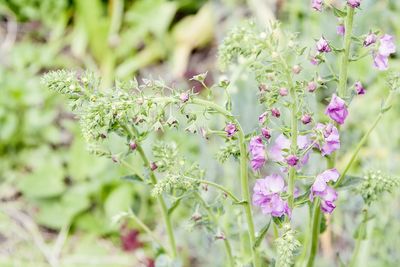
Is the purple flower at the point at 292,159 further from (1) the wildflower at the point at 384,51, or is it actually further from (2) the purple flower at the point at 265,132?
(1) the wildflower at the point at 384,51

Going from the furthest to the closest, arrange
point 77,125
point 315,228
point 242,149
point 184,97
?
1. point 77,125
2. point 315,228
3. point 242,149
4. point 184,97

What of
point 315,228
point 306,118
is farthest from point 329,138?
point 315,228

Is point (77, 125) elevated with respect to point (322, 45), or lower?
elevated

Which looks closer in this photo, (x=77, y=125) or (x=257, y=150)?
(x=257, y=150)

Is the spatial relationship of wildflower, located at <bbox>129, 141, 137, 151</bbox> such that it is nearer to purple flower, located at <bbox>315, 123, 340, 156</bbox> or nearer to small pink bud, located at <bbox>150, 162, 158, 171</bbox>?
small pink bud, located at <bbox>150, 162, 158, 171</bbox>

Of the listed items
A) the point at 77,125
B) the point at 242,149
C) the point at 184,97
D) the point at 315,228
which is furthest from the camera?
the point at 77,125

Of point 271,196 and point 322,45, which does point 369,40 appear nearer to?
point 322,45

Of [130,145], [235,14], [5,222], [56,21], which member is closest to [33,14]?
[56,21]
